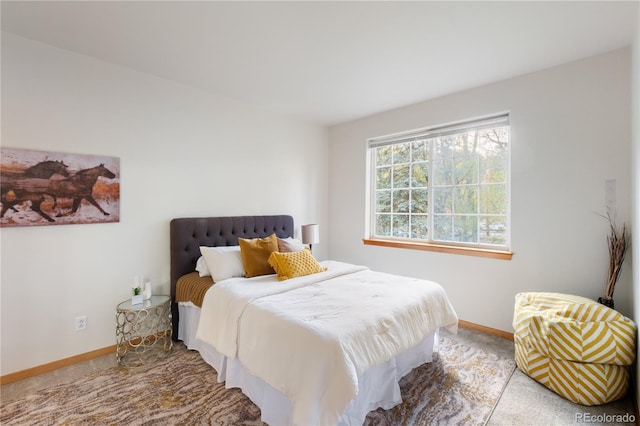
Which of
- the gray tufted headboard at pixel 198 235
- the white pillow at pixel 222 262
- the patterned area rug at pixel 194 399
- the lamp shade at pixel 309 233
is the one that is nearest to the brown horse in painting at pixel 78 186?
the gray tufted headboard at pixel 198 235

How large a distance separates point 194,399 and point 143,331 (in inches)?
45.0

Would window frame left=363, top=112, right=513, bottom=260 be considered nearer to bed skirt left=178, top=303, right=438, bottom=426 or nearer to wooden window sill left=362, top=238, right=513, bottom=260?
wooden window sill left=362, top=238, right=513, bottom=260

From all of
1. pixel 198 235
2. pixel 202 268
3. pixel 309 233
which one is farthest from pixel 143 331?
pixel 309 233

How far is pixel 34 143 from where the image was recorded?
2234 millimetres

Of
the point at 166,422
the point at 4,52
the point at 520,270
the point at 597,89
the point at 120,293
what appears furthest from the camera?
the point at 520,270

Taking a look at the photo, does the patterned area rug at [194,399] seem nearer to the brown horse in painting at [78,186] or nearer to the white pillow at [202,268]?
the white pillow at [202,268]

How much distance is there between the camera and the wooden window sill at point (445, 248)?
295 centimetres

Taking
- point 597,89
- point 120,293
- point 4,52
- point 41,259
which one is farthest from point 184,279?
point 597,89

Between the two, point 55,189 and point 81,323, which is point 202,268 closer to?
point 81,323

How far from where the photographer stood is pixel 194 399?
1.99 meters

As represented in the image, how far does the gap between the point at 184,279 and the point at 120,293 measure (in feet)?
1.82

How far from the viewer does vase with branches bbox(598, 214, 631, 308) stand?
89.3 inches

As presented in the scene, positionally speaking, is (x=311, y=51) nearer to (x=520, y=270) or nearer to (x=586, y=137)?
(x=586, y=137)

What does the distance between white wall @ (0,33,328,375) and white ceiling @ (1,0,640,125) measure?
243 millimetres
